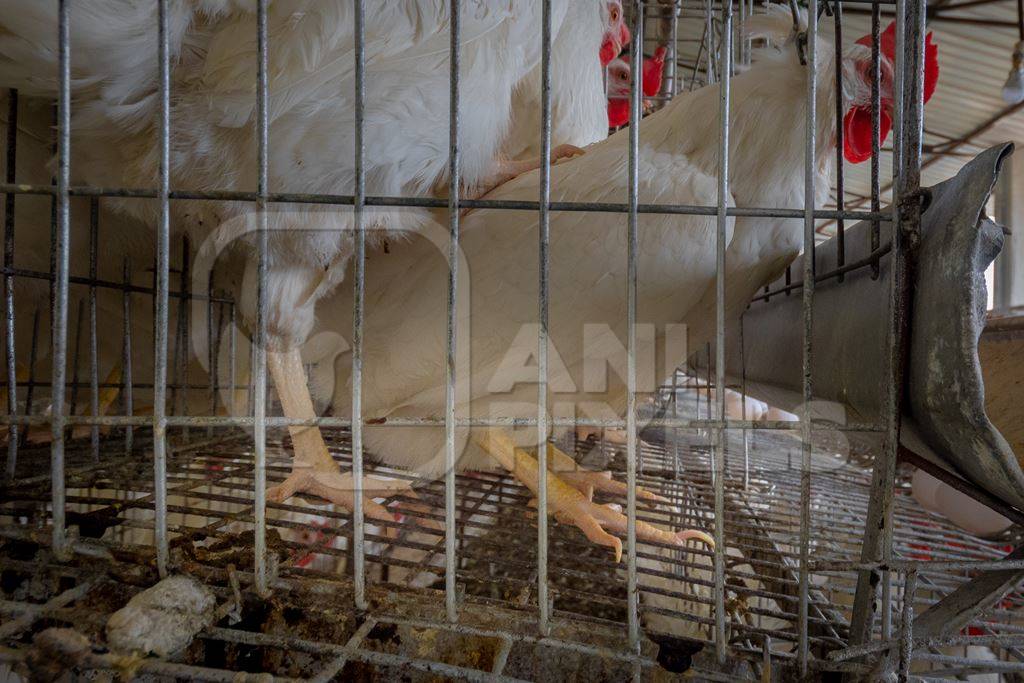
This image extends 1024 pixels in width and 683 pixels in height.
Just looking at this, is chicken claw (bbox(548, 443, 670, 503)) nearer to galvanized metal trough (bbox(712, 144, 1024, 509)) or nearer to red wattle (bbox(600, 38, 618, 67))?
galvanized metal trough (bbox(712, 144, 1024, 509))

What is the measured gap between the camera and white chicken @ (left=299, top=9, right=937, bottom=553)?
100cm

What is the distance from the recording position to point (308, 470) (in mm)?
1065

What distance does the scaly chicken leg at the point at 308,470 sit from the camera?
1039 mm

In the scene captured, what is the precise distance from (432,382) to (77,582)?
71 centimetres

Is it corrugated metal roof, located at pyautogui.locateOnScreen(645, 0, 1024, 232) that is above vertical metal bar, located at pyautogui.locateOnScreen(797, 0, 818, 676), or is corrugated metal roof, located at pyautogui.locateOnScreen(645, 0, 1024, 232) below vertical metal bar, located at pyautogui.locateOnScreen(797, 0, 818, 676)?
above

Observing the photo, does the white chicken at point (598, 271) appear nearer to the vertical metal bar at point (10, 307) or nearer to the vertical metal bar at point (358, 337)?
the vertical metal bar at point (358, 337)

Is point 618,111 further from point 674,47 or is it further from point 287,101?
point 287,101

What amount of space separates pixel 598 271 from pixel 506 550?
515 mm

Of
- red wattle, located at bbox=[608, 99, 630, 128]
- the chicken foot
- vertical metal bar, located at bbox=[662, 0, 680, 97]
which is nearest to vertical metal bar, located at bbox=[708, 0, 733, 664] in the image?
the chicken foot

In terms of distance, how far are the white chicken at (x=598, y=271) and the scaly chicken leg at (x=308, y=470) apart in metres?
0.20

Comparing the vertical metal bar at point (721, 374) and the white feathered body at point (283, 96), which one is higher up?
the white feathered body at point (283, 96)

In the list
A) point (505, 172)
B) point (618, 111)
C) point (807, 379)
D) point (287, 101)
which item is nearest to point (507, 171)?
point (505, 172)

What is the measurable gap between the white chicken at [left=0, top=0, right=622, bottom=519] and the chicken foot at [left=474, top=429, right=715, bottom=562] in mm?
301

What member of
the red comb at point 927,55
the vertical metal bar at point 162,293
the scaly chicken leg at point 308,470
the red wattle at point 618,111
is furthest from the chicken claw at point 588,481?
the red wattle at point 618,111
